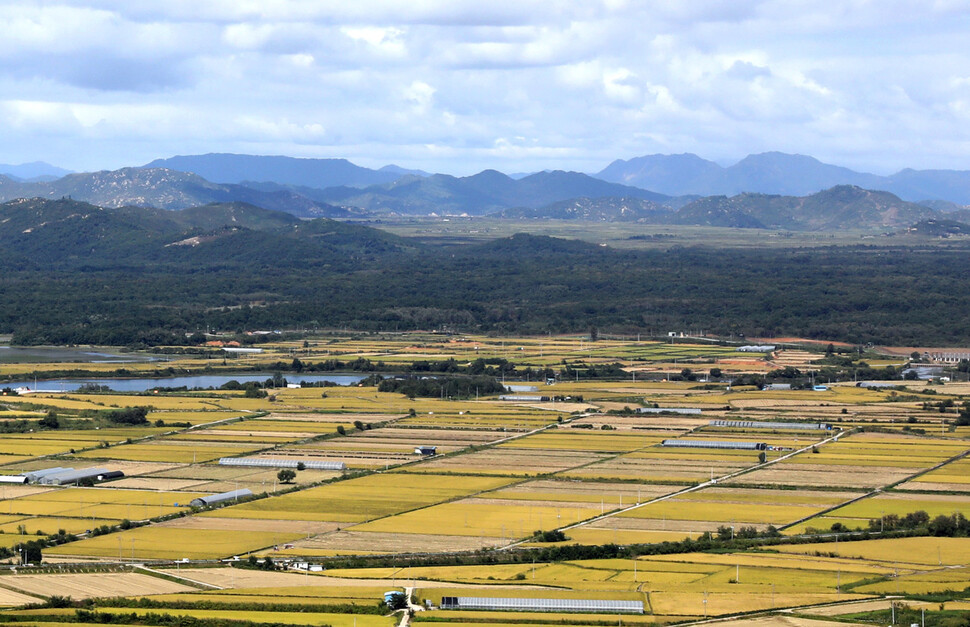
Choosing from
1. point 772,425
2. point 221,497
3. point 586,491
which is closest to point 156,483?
point 221,497

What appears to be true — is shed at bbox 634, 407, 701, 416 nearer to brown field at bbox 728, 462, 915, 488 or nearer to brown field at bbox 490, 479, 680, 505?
brown field at bbox 728, 462, 915, 488

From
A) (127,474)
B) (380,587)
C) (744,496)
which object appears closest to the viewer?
(380,587)

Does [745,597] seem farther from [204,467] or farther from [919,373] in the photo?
[919,373]

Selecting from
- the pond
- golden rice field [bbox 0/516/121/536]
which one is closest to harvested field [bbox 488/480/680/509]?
golden rice field [bbox 0/516/121/536]

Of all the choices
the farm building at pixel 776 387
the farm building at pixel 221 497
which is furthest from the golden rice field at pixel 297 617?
the farm building at pixel 776 387

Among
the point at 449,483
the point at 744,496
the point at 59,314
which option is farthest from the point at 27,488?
the point at 59,314

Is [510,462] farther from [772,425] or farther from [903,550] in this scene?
[903,550]

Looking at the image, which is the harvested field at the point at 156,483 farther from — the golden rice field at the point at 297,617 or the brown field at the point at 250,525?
the golden rice field at the point at 297,617
